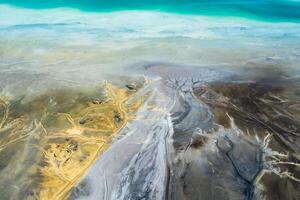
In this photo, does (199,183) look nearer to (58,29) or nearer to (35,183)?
(35,183)

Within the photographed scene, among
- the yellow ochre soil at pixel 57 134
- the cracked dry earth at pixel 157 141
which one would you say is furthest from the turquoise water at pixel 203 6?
the yellow ochre soil at pixel 57 134

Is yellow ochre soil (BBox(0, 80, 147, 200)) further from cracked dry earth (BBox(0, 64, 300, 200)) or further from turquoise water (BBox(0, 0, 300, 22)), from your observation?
turquoise water (BBox(0, 0, 300, 22))

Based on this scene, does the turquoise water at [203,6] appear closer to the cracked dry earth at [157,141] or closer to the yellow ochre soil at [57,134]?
the cracked dry earth at [157,141]

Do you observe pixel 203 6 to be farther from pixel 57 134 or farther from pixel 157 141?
pixel 57 134

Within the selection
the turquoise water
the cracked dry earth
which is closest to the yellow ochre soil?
the cracked dry earth

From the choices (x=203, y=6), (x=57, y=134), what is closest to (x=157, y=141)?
(x=57, y=134)

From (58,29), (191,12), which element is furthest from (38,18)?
(191,12)
